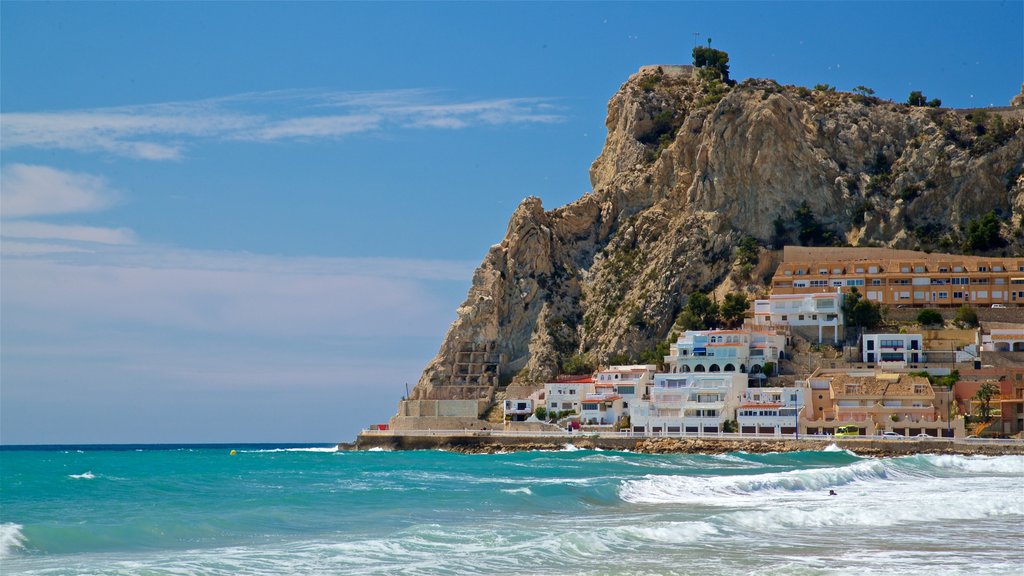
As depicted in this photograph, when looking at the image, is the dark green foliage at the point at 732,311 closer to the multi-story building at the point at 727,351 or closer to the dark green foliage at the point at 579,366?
the multi-story building at the point at 727,351

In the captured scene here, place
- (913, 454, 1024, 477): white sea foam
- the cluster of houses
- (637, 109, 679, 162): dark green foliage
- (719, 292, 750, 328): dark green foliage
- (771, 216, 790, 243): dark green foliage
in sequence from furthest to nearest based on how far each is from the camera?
1. (637, 109, 679, 162): dark green foliage
2. (771, 216, 790, 243): dark green foliage
3. (719, 292, 750, 328): dark green foliage
4. the cluster of houses
5. (913, 454, 1024, 477): white sea foam

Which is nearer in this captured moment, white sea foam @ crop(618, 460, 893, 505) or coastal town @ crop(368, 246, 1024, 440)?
white sea foam @ crop(618, 460, 893, 505)

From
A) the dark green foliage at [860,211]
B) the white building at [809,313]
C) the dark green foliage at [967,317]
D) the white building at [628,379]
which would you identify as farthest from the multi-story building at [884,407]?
the dark green foliage at [860,211]

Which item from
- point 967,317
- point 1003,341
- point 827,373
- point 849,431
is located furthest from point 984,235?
point 849,431

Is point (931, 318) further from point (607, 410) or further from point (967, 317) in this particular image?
point (607, 410)

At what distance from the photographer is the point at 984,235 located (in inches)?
3533

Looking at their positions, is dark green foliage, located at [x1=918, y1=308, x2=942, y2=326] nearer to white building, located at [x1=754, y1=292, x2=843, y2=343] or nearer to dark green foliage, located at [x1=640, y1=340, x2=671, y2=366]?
white building, located at [x1=754, y1=292, x2=843, y2=343]

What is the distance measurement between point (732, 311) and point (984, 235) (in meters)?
16.9

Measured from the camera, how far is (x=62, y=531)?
1153 inches

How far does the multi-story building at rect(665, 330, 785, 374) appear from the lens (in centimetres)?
8256

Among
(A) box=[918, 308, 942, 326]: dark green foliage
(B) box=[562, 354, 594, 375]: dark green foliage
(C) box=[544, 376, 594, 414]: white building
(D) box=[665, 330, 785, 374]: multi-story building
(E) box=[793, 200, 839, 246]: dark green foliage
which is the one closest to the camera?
(D) box=[665, 330, 785, 374]: multi-story building

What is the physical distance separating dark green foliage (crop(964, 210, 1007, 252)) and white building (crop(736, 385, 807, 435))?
19465 millimetres

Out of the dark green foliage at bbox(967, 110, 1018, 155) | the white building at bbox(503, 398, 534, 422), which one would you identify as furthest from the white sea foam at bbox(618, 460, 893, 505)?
the dark green foliage at bbox(967, 110, 1018, 155)

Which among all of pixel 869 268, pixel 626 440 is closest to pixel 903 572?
pixel 626 440
